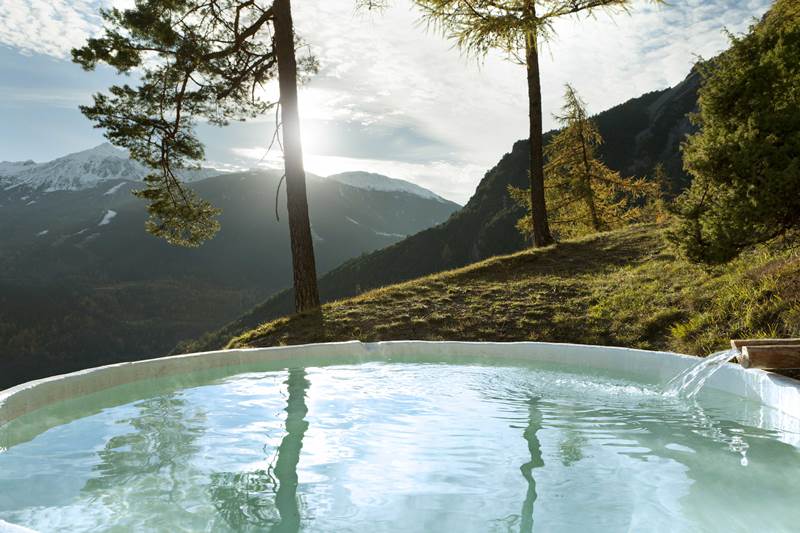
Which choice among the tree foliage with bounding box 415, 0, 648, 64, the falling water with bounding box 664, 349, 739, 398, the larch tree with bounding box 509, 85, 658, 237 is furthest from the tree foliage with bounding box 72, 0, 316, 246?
the larch tree with bounding box 509, 85, 658, 237

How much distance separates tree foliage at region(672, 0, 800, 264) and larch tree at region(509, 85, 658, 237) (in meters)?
17.7

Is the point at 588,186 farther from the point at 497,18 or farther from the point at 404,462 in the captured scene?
the point at 404,462

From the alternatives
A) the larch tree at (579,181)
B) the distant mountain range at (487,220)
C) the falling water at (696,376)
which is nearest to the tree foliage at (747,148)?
the falling water at (696,376)

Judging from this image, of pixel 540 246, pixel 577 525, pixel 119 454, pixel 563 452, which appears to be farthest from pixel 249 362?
pixel 540 246

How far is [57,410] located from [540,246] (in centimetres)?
1218

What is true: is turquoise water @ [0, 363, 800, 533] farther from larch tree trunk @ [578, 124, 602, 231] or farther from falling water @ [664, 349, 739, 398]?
larch tree trunk @ [578, 124, 602, 231]

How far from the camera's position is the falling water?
4922 mm

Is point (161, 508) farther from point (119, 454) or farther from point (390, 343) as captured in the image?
point (390, 343)

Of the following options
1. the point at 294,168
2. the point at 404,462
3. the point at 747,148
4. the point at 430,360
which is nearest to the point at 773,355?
the point at 747,148

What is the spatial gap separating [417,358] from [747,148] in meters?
4.48

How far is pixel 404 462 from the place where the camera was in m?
3.46

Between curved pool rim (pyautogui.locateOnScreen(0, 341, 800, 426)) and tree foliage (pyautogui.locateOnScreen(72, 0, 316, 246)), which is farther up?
tree foliage (pyautogui.locateOnScreen(72, 0, 316, 246))

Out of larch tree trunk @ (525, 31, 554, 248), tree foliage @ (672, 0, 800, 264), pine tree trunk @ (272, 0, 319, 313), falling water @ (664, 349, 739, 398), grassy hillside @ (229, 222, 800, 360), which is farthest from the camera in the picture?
larch tree trunk @ (525, 31, 554, 248)

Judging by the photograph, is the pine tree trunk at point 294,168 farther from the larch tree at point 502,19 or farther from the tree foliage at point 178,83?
the larch tree at point 502,19
